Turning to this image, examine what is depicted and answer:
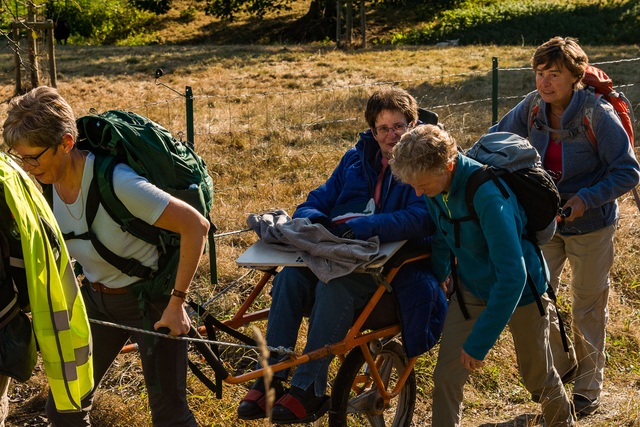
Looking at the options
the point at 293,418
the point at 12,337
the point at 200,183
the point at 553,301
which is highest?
the point at 200,183

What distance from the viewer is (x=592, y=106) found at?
174 inches

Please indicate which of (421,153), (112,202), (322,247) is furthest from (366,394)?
(112,202)

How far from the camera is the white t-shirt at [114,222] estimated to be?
3285 millimetres

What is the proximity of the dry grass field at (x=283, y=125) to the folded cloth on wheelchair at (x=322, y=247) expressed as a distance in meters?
1.08

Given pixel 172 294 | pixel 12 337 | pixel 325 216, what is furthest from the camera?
pixel 325 216

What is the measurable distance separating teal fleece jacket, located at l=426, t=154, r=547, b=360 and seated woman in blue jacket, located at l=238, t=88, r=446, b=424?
0.22 meters

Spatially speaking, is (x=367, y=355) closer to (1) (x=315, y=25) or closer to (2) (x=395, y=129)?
(2) (x=395, y=129)

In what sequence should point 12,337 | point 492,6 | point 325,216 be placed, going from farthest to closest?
point 492,6 → point 325,216 → point 12,337

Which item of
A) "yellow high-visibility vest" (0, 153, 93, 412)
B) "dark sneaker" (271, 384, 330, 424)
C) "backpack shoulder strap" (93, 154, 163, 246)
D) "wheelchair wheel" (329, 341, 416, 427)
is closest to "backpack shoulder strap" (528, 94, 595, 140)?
"wheelchair wheel" (329, 341, 416, 427)

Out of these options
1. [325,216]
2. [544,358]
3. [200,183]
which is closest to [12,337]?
[200,183]

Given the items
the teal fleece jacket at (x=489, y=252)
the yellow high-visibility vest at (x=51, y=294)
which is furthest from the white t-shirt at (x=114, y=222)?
the teal fleece jacket at (x=489, y=252)

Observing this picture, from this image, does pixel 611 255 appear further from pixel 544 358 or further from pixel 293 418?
pixel 293 418

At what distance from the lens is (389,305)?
4055mm

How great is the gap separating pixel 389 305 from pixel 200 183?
1073 mm
